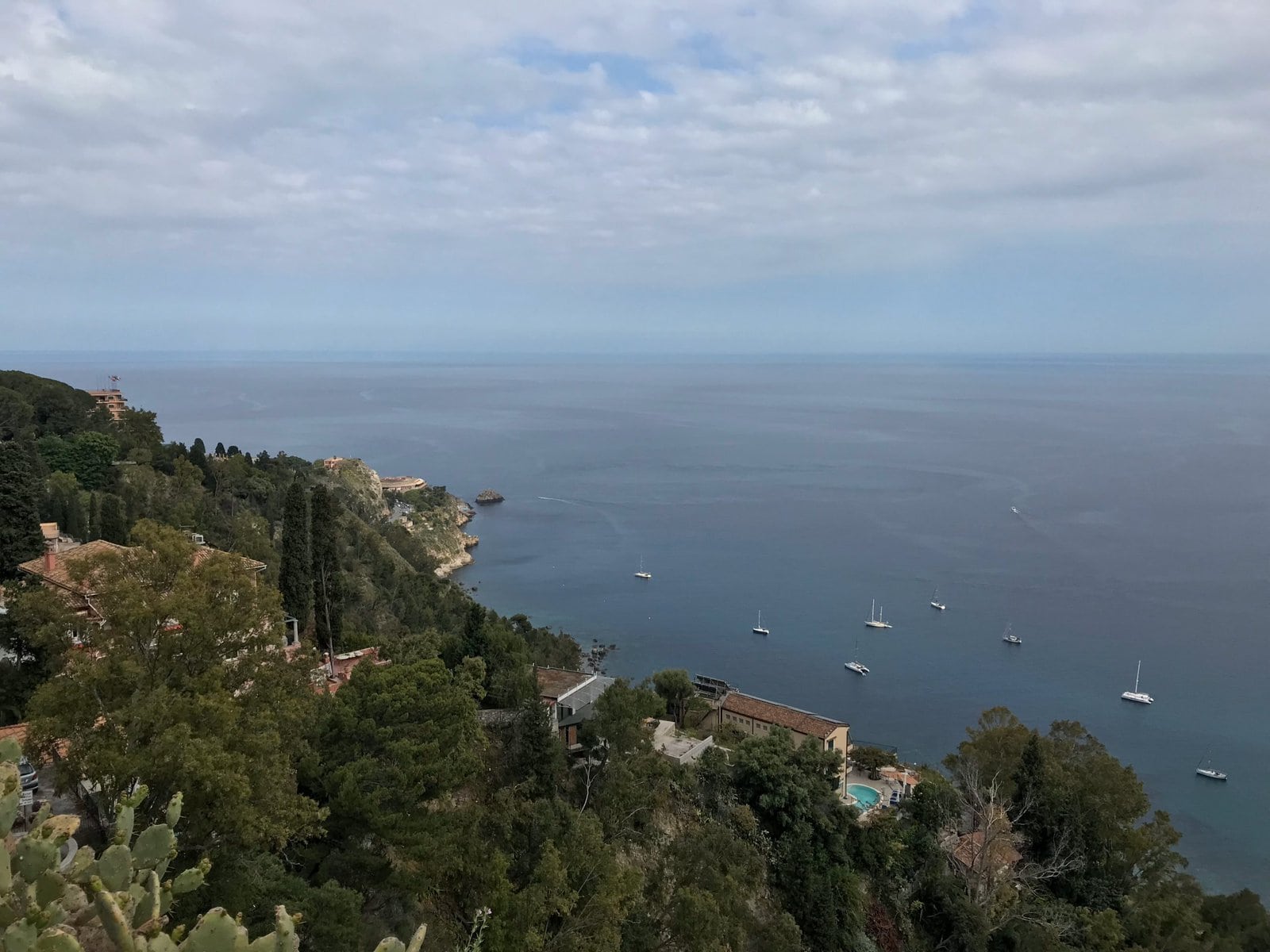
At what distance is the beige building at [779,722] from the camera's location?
2344 centimetres

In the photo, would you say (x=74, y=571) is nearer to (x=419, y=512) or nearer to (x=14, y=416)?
(x=14, y=416)

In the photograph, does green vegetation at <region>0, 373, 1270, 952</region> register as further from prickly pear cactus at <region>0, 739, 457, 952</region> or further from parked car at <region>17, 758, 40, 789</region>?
parked car at <region>17, 758, 40, 789</region>

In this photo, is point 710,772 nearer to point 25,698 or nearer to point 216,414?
point 25,698

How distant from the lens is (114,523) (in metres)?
25.2

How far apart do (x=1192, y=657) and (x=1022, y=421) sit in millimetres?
92326

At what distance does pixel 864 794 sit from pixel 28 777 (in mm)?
19457

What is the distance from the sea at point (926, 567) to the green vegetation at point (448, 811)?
12256 mm

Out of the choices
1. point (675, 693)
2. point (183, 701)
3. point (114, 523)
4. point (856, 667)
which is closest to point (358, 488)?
point (114, 523)

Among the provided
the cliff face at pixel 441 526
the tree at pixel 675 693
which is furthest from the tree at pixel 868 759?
the cliff face at pixel 441 526

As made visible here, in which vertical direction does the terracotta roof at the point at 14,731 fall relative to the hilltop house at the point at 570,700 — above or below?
above

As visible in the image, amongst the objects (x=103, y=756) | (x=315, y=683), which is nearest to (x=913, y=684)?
(x=315, y=683)

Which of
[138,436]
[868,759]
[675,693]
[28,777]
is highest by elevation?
[138,436]

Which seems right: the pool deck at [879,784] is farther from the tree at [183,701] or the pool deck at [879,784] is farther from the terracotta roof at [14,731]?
the terracotta roof at [14,731]

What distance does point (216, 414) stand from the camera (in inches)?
5074
